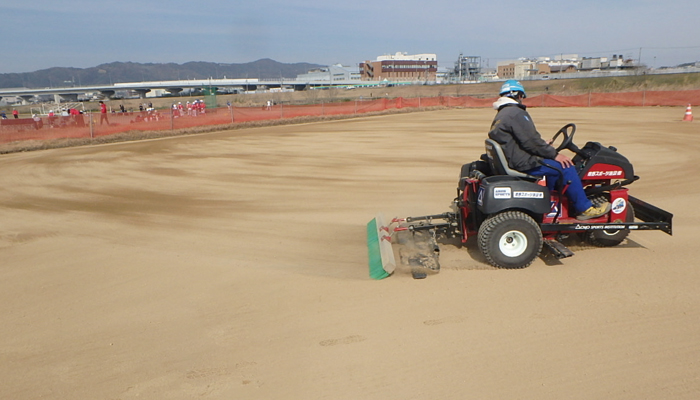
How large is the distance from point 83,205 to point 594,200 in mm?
7872

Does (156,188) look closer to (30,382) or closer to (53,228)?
(53,228)

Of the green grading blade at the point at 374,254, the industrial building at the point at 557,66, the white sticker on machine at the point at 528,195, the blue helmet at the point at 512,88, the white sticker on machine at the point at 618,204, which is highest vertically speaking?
the industrial building at the point at 557,66

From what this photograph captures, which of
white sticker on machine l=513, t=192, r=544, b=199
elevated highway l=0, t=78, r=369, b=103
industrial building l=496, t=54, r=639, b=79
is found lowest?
white sticker on machine l=513, t=192, r=544, b=199

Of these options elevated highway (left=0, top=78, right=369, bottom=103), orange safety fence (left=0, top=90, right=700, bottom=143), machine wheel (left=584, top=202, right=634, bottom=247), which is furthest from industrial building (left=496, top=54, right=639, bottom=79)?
machine wheel (left=584, top=202, right=634, bottom=247)

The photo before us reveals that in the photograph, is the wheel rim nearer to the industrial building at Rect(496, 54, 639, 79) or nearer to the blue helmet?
the blue helmet

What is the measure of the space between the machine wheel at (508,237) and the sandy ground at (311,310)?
0.14m

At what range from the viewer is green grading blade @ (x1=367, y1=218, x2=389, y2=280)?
4.92m

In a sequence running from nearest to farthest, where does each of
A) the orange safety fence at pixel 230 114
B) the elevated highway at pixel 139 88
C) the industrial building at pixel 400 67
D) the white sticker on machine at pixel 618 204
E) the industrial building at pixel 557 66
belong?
1. the white sticker on machine at pixel 618 204
2. the orange safety fence at pixel 230 114
3. the industrial building at pixel 557 66
4. the elevated highway at pixel 139 88
5. the industrial building at pixel 400 67

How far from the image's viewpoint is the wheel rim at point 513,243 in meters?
4.98

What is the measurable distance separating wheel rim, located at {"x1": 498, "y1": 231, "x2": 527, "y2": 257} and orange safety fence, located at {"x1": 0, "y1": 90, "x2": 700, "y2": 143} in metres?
19.1

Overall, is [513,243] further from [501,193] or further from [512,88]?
[512,88]

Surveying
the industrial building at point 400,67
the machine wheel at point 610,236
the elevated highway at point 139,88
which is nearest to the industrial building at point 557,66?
the industrial building at point 400,67

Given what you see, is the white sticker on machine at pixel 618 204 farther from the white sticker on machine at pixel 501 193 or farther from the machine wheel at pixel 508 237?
the white sticker on machine at pixel 501 193

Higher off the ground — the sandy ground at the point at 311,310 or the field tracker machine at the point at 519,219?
the field tracker machine at the point at 519,219
